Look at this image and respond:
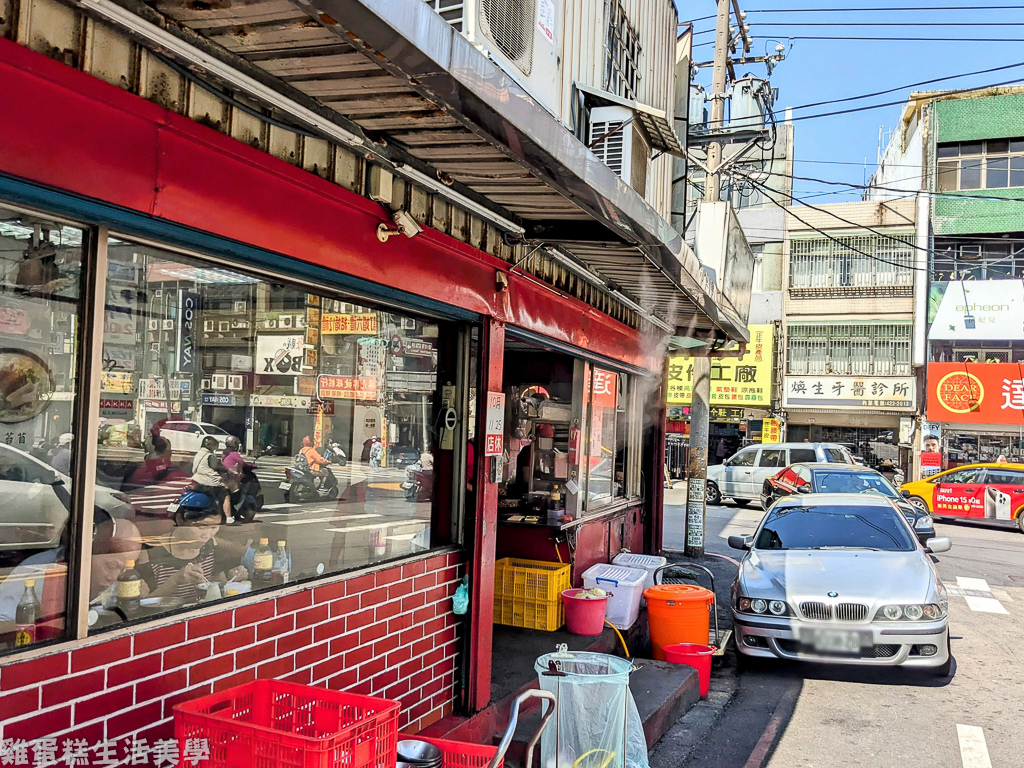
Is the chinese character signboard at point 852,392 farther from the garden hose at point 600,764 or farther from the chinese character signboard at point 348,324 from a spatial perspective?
Answer: the chinese character signboard at point 348,324

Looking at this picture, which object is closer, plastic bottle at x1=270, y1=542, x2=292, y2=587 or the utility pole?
plastic bottle at x1=270, y1=542, x2=292, y2=587

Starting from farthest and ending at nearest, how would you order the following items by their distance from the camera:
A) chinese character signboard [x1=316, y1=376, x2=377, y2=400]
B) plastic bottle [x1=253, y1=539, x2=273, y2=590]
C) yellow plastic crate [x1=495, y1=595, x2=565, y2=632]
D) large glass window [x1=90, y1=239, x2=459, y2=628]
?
yellow plastic crate [x1=495, y1=595, x2=565, y2=632]
chinese character signboard [x1=316, y1=376, x2=377, y2=400]
plastic bottle [x1=253, y1=539, x2=273, y2=590]
large glass window [x1=90, y1=239, x2=459, y2=628]

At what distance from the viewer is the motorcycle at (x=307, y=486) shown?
16.3 ft

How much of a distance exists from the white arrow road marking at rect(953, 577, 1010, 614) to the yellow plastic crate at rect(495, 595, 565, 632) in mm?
6208

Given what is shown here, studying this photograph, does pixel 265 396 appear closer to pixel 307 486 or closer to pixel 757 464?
pixel 307 486

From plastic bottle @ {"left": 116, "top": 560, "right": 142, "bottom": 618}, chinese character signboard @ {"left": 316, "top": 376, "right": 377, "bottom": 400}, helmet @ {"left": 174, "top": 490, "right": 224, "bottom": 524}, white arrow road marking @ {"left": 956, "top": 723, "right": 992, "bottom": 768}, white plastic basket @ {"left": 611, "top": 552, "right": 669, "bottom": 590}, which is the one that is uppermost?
chinese character signboard @ {"left": 316, "top": 376, "right": 377, "bottom": 400}

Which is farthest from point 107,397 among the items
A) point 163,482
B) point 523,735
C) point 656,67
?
point 656,67

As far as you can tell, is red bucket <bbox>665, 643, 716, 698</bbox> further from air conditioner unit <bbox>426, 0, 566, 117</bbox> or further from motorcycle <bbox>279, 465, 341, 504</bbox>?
air conditioner unit <bbox>426, 0, 566, 117</bbox>

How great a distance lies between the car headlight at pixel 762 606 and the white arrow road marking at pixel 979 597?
15.4 feet

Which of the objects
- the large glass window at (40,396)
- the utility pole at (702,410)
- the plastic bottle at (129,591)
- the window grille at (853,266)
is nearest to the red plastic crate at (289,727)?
the plastic bottle at (129,591)

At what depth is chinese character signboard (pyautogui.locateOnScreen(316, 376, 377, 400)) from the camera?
5.12 m

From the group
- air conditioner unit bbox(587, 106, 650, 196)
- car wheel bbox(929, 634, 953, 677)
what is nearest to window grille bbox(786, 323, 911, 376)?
air conditioner unit bbox(587, 106, 650, 196)

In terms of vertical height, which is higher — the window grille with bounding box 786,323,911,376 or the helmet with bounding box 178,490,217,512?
the window grille with bounding box 786,323,911,376

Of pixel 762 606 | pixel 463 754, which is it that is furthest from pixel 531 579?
pixel 463 754
